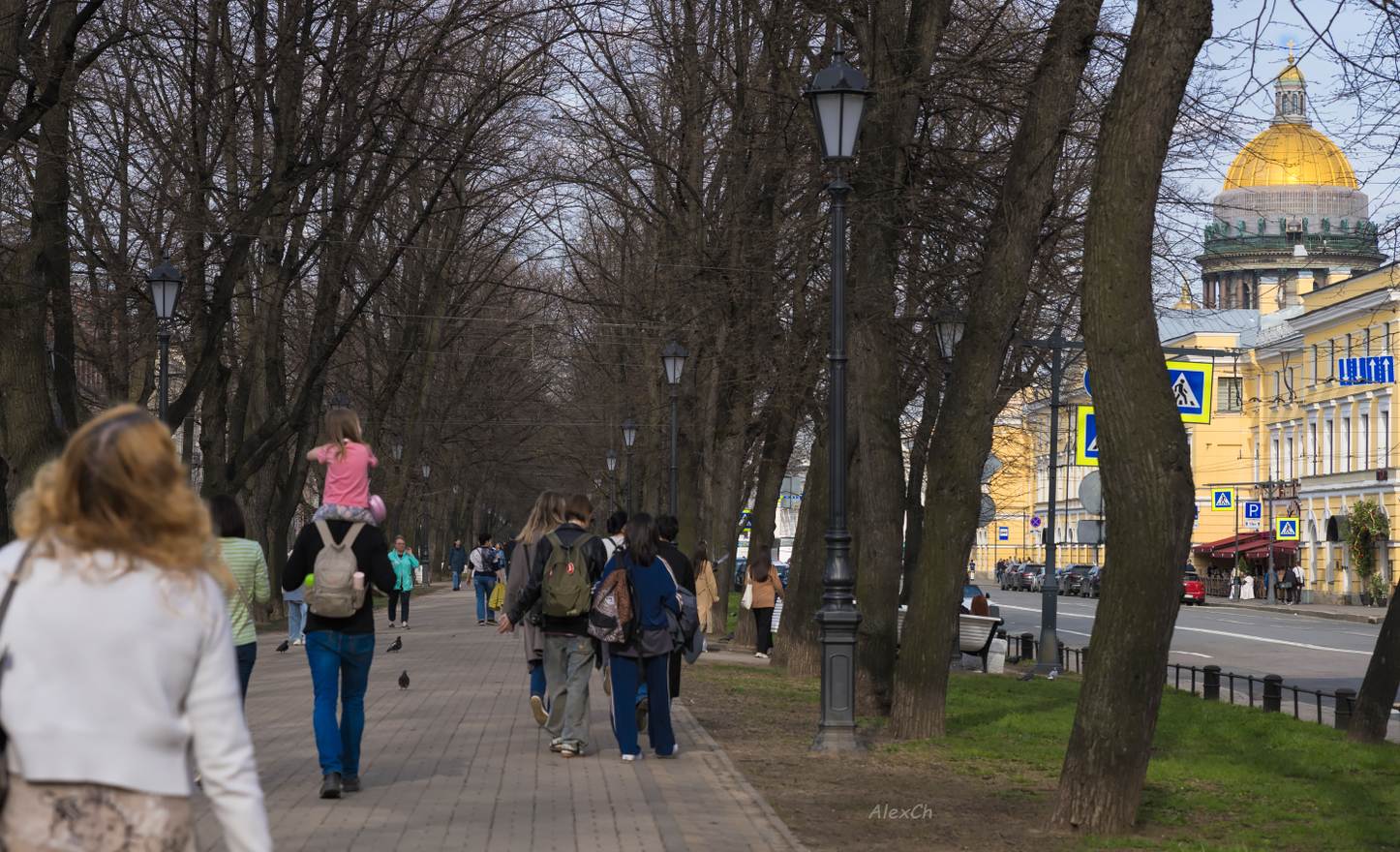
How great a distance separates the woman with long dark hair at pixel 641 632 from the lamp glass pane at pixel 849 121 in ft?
11.2

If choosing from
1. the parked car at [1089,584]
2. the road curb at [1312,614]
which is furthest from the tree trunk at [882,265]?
the parked car at [1089,584]

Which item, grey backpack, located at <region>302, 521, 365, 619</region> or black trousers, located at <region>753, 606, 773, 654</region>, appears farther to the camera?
black trousers, located at <region>753, 606, 773, 654</region>

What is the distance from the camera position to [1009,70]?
14.2 metres

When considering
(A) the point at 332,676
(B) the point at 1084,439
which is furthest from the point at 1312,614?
(A) the point at 332,676

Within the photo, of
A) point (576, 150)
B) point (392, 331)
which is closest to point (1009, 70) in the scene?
point (576, 150)

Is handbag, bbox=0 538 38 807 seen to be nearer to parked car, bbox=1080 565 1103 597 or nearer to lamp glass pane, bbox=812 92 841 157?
lamp glass pane, bbox=812 92 841 157

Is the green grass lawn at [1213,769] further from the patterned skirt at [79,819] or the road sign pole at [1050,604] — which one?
the patterned skirt at [79,819]

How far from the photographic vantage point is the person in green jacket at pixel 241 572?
8.56 m

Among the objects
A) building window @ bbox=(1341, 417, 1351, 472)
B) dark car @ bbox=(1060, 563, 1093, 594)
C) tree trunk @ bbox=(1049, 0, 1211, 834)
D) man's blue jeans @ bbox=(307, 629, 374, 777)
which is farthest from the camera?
dark car @ bbox=(1060, 563, 1093, 594)

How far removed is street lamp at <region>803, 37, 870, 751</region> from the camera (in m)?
12.0

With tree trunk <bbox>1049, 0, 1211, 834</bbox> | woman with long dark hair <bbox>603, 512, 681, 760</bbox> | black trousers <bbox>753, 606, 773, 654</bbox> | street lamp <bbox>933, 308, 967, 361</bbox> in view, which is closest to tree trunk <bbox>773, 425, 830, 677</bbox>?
street lamp <bbox>933, 308, 967, 361</bbox>

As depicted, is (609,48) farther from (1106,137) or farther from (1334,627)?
(1334,627)

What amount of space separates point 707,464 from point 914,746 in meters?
16.4

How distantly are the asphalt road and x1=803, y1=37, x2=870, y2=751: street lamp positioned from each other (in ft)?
17.6
